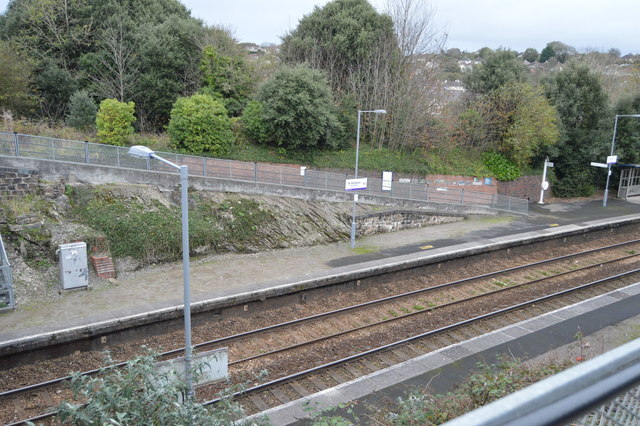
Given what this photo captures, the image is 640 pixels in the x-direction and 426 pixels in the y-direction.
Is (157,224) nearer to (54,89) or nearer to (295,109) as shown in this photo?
(295,109)

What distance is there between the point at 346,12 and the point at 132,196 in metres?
20.8

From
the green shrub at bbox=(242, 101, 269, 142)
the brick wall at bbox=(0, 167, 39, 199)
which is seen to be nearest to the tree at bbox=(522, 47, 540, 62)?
the green shrub at bbox=(242, 101, 269, 142)

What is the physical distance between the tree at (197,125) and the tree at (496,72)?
20670mm

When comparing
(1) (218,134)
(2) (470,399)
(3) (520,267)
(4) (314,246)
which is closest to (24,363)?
(2) (470,399)

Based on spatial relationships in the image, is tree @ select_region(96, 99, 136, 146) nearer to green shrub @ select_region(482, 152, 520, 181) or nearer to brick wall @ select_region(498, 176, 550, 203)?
green shrub @ select_region(482, 152, 520, 181)

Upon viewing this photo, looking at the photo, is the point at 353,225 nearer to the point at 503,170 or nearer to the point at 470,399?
the point at 470,399

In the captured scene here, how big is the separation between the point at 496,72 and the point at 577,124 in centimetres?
795

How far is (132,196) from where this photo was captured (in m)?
19.2

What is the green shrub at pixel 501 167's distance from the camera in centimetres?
3409

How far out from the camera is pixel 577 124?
121ft

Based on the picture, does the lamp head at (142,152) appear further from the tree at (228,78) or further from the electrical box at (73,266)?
the tree at (228,78)

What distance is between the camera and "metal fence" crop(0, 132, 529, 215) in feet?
59.2

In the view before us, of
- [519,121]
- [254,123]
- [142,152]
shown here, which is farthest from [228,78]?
[142,152]

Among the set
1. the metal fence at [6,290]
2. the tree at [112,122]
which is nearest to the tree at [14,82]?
the tree at [112,122]
